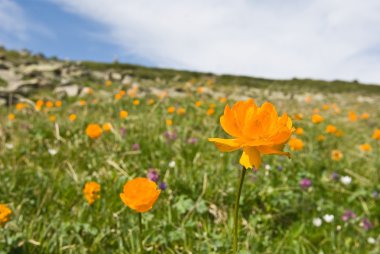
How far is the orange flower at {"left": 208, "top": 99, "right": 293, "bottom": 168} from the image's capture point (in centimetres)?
136

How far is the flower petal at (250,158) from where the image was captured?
1.37 metres

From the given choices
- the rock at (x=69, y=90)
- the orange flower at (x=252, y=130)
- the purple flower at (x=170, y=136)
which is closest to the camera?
the orange flower at (x=252, y=130)

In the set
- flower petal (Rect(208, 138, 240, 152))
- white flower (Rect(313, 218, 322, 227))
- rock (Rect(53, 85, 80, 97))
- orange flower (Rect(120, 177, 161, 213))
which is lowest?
rock (Rect(53, 85, 80, 97))

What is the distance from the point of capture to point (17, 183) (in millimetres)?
3482

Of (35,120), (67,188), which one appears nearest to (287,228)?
(67,188)

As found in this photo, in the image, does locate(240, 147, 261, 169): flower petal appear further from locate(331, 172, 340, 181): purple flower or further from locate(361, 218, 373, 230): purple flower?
locate(331, 172, 340, 181): purple flower

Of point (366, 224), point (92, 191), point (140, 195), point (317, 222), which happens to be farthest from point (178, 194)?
point (140, 195)

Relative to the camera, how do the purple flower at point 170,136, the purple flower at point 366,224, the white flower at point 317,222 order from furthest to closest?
the purple flower at point 170,136 < the purple flower at point 366,224 < the white flower at point 317,222

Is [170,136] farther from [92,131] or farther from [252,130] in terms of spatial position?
[252,130]

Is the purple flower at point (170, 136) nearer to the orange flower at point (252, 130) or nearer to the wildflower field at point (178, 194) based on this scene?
the wildflower field at point (178, 194)

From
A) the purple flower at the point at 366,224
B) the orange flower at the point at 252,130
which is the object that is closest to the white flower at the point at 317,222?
the purple flower at the point at 366,224

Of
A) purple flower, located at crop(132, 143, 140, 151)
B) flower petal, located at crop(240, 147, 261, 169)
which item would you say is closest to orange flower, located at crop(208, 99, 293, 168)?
flower petal, located at crop(240, 147, 261, 169)

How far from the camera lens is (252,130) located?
1.38 metres

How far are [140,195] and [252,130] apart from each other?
2.16 feet
